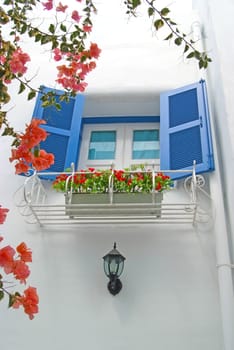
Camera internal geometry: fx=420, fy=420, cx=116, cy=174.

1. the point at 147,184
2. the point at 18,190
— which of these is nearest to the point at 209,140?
the point at 147,184

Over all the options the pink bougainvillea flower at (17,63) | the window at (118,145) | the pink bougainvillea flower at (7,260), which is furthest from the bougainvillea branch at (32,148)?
the window at (118,145)

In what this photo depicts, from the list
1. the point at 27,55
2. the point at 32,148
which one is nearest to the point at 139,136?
the point at 27,55

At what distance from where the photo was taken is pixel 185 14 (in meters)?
5.11

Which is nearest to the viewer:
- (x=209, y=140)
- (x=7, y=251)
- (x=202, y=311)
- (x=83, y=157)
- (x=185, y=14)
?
(x=7, y=251)

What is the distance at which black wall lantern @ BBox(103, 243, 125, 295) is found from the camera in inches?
128

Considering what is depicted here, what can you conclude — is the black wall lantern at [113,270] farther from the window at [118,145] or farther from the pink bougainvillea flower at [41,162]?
the pink bougainvillea flower at [41,162]

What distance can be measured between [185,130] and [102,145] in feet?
2.99

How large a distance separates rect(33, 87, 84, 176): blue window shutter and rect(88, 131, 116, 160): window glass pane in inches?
10.1

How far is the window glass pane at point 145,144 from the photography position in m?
4.29

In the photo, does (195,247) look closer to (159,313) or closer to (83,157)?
(159,313)

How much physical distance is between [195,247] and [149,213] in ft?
1.53

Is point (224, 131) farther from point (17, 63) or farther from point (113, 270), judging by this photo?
point (17, 63)

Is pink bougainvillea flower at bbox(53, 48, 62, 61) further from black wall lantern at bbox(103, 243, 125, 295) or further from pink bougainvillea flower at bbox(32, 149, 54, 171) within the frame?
black wall lantern at bbox(103, 243, 125, 295)

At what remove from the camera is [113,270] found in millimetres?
3248
